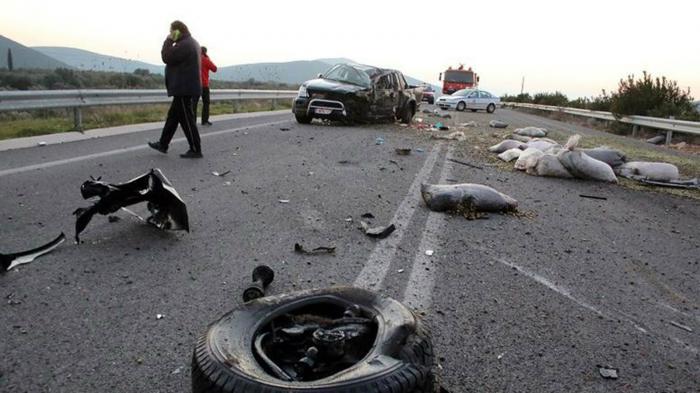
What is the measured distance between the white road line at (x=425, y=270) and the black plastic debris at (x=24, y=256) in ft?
7.51

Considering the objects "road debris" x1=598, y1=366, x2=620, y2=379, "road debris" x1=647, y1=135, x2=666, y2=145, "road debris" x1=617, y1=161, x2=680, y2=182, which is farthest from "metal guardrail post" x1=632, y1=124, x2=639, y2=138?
"road debris" x1=598, y1=366, x2=620, y2=379

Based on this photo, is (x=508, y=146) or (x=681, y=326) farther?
(x=508, y=146)

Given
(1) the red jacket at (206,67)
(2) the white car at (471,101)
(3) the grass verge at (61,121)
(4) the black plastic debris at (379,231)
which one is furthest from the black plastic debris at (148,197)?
(2) the white car at (471,101)

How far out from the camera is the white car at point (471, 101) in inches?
1192

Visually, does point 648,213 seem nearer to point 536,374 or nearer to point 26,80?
point 536,374

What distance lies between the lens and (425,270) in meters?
3.31

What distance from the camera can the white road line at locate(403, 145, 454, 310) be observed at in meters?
2.85

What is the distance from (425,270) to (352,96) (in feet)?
30.5

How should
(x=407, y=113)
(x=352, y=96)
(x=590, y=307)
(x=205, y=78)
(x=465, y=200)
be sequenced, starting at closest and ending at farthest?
(x=590, y=307) → (x=465, y=200) → (x=352, y=96) → (x=205, y=78) → (x=407, y=113)

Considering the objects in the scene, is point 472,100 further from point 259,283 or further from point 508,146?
point 259,283

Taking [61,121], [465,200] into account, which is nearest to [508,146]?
[465,200]

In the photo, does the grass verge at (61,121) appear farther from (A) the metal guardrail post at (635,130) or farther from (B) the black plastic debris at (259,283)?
(A) the metal guardrail post at (635,130)

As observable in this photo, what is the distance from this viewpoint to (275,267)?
10.5 ft

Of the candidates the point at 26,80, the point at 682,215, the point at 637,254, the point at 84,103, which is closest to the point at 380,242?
the point at 637,254
